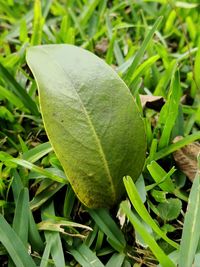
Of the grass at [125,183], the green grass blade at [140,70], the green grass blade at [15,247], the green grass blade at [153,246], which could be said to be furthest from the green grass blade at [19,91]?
the green grass blade at [153,246]

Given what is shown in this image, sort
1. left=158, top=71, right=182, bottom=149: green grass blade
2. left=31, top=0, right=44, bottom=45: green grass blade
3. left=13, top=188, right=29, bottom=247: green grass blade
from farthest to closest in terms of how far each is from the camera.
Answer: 1. left=31, top=0, right=44, bottom=45: green grass blade
2. left=158, top=71, right=182, bottom=149: green grass blade
3. left=13, top=188, right=29, bottom=247: green grass blade

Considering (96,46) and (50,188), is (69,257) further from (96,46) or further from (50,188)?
(96,46)

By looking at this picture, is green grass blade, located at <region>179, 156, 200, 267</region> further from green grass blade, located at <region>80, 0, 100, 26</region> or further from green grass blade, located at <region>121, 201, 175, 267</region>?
green grass blade, located at <region>80, 0, 100, 26</region>

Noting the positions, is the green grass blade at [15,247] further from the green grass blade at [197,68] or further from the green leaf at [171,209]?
the green grass blade at [197,68]

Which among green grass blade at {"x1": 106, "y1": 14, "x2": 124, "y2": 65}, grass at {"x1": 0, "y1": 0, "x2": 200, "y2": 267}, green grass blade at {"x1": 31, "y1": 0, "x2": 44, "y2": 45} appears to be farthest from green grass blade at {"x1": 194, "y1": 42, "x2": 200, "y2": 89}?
green grass blade at {"x1": 31, "y1": 0, "x2": 44, "y2": 45}

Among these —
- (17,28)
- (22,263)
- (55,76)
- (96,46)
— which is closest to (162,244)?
(22,263)

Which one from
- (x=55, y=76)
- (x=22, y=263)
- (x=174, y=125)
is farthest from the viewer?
(x=174, y=125)
